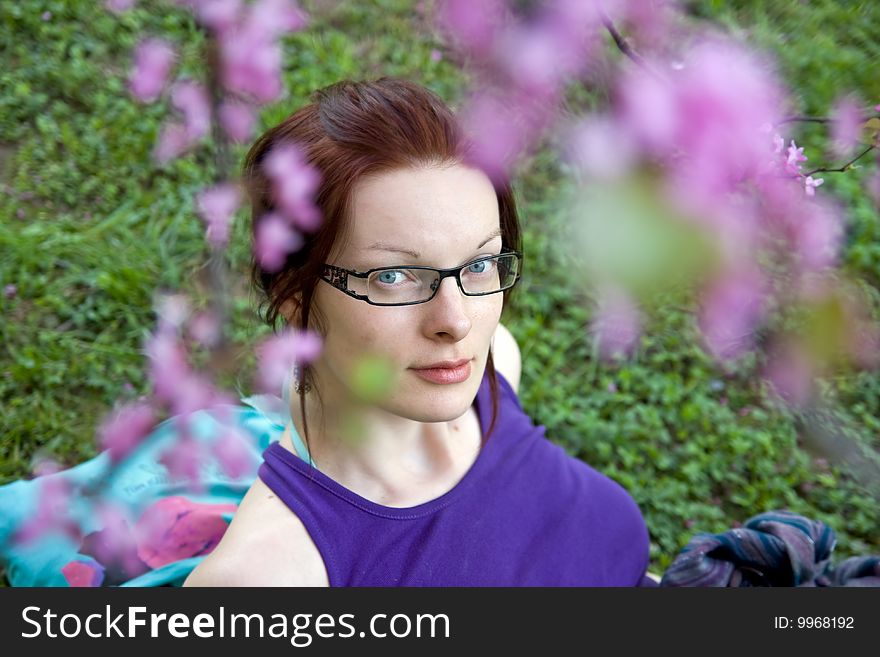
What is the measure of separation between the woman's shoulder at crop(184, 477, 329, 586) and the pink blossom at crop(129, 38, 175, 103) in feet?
6.67

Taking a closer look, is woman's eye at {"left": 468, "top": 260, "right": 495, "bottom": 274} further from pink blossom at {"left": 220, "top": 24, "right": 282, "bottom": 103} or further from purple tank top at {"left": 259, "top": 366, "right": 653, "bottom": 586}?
pink blossom at {"left": 220, "top": 24, "right": 282, "bottom": 103}

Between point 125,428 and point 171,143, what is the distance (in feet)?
4.16

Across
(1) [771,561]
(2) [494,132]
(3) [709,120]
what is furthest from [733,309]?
(3) [709,120]

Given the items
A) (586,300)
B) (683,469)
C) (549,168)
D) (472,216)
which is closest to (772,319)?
(683,469)

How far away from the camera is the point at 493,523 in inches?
54.8

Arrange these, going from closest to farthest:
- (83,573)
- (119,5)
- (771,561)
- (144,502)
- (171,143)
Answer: (771,561) → (83,573) → (144,502) → (171,143) → (119,5)

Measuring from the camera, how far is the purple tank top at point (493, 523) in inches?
49.1

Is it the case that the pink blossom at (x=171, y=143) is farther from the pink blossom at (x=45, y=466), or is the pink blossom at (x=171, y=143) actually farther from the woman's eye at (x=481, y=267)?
the woman's eye at (x=481, y=267)

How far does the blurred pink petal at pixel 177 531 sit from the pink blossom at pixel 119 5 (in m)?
2.12

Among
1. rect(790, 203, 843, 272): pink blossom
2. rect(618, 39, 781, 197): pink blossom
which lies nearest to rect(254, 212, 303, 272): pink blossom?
rect(618, 39, 781, 197): pink blossom

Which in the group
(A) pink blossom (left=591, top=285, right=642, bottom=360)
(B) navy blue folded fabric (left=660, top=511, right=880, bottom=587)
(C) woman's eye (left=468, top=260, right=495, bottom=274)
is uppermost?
(C) woman's eye (left=468, top=260, right=495, bottom=274)

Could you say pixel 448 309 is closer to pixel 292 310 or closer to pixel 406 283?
pixel 406 283

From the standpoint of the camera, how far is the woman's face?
3.59 ft

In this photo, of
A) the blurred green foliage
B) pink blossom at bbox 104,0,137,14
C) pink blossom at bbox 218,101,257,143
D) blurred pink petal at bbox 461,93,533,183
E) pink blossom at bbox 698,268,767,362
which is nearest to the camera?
blurred pink petal at bbox 461,93,533,183
